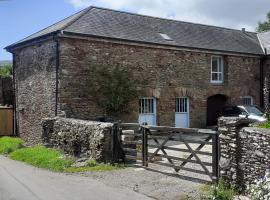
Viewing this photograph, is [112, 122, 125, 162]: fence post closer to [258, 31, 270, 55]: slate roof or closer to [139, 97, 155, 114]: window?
[139, 97, 155, 114]: window

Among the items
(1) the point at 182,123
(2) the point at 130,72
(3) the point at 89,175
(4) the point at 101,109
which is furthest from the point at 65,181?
(1) the point at 182,123

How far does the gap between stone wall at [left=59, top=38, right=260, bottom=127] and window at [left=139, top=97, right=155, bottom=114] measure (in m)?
0.36

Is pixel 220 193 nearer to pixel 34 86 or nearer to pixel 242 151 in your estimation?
pixel 242 151

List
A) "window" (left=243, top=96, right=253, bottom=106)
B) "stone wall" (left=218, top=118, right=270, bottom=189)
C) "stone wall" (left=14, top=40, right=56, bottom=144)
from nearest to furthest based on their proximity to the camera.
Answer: "stone wall" (left=218, top=118, right=270, bottom=189) → "stone wall" (left=14, top=40, right=56, bottom=144) → "window" (left=243, top=96, right=253, bottom=106)

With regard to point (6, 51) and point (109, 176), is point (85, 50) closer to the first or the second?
point (6, 51)

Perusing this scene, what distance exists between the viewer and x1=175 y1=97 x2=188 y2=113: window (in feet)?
73.3

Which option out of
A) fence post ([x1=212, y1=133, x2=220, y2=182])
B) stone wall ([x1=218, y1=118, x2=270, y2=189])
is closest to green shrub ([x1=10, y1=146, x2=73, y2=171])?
fence post ([x1=212, y1=133, x2=220, y2=182])

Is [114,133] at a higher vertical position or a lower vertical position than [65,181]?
higher

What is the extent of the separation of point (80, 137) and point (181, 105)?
32.5ft

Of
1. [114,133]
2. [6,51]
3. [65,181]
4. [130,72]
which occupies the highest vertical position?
[6,51]

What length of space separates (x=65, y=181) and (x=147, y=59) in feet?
37.5

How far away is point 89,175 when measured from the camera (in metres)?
11.2

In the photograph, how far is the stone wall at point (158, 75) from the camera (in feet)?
60.2

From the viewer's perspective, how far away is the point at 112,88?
19.2m
